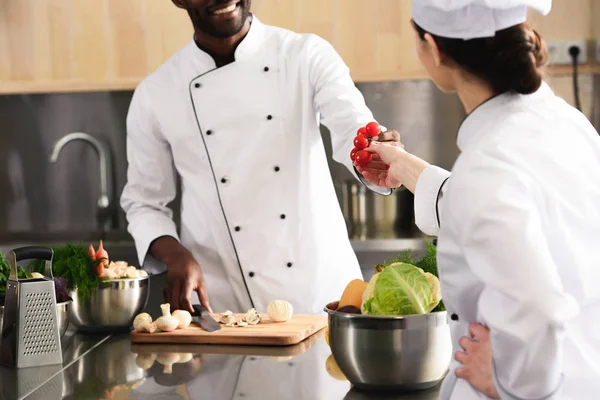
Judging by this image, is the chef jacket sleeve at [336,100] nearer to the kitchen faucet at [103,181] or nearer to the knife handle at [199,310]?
the knife handle at [199,310]

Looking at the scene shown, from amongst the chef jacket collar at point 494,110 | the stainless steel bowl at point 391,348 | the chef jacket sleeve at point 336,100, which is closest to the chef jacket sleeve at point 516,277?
the chef jacket collar at point 494,110

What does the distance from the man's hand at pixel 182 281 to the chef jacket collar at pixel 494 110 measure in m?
1.09

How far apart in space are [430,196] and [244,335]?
24.6 inches

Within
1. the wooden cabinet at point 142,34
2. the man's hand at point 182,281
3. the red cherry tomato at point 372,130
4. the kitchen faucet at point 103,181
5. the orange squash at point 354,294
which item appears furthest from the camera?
the kitchen faucet at point 103,181

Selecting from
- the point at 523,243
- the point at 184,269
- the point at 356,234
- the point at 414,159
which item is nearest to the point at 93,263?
the point at 184,269

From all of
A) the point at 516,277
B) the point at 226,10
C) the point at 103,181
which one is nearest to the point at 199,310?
the point at 226,10

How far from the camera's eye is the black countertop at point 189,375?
145 cm

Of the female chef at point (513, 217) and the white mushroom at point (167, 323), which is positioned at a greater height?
the female chef at point (513, 217)

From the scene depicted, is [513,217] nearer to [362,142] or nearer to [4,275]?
[362,142]

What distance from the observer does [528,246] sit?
97cm

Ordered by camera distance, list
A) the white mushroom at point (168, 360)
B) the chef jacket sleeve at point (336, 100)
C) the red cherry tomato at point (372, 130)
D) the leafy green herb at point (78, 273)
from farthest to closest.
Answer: the chef jacket sleeve at point (336, 100)
the leafy green herb at point (78, 273)
the red cherry tomato at point (372, 130)
the white mushroom at point (168, 360)

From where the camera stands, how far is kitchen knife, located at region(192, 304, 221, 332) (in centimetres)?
193

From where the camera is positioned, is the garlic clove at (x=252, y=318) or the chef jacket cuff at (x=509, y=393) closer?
the chef jacket cuff at (x=509, y=393)

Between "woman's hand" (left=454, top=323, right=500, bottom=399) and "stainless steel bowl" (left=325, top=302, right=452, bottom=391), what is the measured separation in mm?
262
